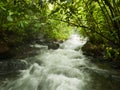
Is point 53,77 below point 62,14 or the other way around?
below

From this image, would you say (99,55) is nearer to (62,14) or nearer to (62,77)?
(62,77)

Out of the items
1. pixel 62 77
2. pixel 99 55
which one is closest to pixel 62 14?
pixel 62 77

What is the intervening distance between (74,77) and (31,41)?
5.45 metres

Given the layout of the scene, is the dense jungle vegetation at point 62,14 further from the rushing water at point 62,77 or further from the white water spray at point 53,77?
the white water spray at point 53,77

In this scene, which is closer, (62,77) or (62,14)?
(62,14)

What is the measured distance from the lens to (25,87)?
4918mm

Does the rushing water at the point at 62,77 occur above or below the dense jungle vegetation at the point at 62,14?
below

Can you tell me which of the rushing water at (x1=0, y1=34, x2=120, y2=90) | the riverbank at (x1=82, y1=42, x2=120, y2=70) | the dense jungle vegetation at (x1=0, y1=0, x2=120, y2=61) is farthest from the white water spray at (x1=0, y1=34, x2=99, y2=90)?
the dense jungle vegetation at (x1=0, y1=0, x2=120, y2=61)

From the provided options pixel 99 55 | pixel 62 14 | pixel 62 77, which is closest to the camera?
pixel 62 14

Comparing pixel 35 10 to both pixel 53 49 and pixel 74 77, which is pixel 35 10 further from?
pixel 53 49

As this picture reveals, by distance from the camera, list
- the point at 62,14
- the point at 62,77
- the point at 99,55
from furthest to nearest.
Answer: the point at 99,55
the point at 62,77
the point at 62,14

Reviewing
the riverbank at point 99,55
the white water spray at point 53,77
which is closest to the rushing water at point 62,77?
the white water spray at point 53,77

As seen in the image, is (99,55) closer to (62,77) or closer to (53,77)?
(62,77)

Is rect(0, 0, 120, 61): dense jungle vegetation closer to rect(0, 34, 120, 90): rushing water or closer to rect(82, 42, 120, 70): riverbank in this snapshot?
rect(82, 42, 120, 70): riverbank
